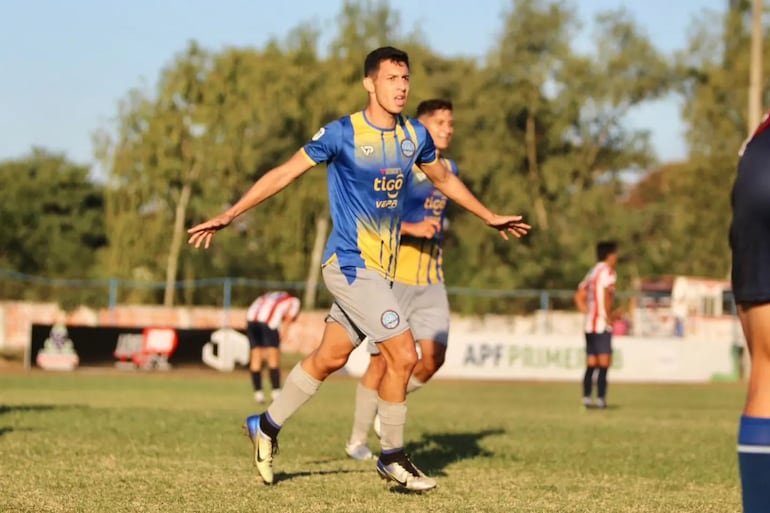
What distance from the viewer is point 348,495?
6621mm

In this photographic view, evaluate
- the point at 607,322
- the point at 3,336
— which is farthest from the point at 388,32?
the point at 607,322

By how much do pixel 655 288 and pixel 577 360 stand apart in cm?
2257

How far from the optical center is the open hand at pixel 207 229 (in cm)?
618

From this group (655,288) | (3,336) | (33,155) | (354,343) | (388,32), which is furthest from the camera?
(33,155)

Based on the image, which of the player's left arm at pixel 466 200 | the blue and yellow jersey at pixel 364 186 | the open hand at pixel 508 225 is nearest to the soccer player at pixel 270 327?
the player's left arm at pixel 466 200

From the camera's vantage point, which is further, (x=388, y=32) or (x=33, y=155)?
(x=33, y=155)

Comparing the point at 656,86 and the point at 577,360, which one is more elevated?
the point at 656,86

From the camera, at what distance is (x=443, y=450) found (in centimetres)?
951

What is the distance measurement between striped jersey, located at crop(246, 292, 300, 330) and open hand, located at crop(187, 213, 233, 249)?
11691 millimetres

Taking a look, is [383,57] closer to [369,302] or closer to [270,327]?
[369,302]

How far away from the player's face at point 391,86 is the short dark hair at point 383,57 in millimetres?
25

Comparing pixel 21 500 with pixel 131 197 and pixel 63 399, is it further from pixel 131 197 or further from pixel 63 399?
pixel 131 197

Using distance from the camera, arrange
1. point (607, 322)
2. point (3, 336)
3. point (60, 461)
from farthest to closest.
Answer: point (3, 336) → point (607, 322) → point (60, 461)

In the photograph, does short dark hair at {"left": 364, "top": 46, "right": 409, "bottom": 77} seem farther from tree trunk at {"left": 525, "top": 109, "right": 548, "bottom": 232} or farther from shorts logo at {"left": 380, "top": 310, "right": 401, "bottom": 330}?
tree trunk at {"left": 525, "top": 109, "right": 548, "bottom": 232}
